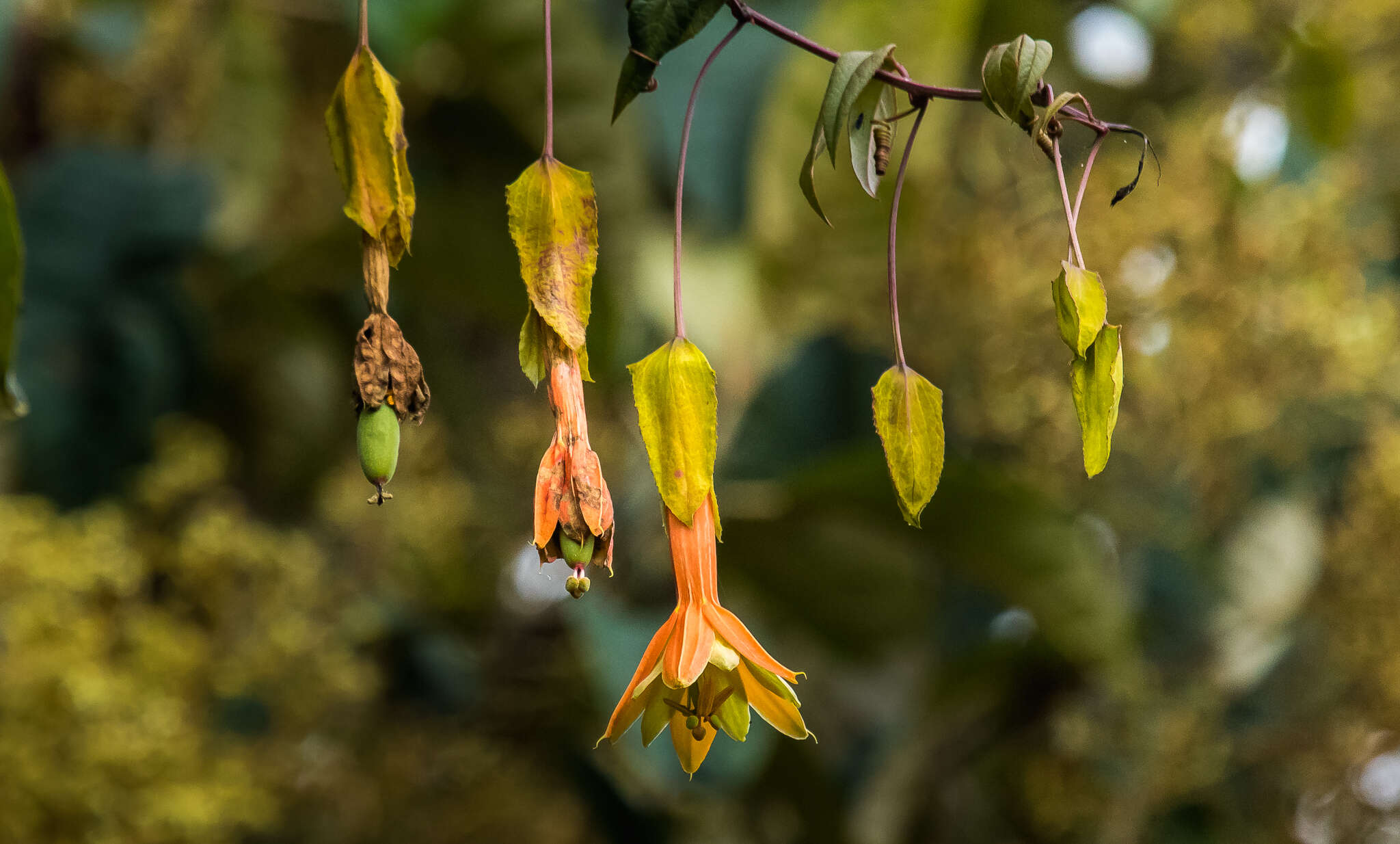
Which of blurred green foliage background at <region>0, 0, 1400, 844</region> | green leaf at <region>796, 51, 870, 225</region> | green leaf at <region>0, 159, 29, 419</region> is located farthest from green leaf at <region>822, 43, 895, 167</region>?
blurred green foliage background at <region>0, 0, 1400, 844</region>

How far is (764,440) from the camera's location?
3.08 feet

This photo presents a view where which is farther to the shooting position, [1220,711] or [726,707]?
[1220,711]

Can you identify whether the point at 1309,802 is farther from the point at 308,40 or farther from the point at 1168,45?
the point at 308,40

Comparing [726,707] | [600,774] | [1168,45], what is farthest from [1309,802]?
[726,707]

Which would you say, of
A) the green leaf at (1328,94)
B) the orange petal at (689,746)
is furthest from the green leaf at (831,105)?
the green leaf at (1328,94)

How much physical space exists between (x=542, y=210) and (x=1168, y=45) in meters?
0.99

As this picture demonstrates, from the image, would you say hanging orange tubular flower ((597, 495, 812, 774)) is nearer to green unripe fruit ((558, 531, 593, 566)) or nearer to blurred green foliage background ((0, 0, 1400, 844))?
green unripe fruit ((558, 531, 593, 566))

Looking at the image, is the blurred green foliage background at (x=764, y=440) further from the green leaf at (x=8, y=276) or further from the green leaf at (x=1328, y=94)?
the green leaf at (x=8, y=276)

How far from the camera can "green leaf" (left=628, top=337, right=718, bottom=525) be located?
0.22m

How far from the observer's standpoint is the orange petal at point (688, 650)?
21cm

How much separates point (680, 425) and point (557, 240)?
0.15 feet

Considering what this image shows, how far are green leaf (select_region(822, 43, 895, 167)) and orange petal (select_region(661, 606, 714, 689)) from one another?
0.31 ft

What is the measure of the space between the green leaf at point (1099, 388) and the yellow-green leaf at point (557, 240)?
99mm

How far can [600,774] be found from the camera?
0.93 metres
